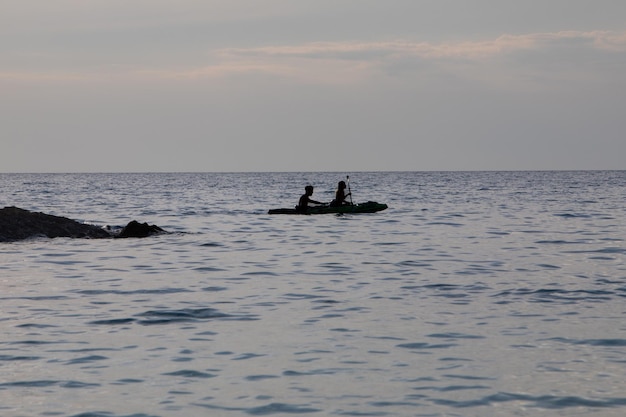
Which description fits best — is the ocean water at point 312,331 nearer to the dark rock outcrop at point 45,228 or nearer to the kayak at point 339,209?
the dark rock outcrop at point 45,228

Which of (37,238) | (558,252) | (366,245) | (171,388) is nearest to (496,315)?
(171,388)

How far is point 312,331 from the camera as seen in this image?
1209cm

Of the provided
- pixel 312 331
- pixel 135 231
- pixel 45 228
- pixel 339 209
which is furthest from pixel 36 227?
pixel 312 331

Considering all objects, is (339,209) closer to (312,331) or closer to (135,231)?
(135,231)

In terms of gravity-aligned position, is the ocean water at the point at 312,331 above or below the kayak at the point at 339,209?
below

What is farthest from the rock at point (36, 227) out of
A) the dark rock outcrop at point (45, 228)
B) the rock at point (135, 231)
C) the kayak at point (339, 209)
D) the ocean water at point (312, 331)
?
the kayak at point (339, 209)

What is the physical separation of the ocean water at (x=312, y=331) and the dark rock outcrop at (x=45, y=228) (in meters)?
2.40

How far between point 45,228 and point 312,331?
18086 millimetres

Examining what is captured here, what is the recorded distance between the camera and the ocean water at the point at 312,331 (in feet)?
28.5

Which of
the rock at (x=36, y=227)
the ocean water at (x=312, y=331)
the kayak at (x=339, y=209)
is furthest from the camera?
the kayak at (x=339, y=209)

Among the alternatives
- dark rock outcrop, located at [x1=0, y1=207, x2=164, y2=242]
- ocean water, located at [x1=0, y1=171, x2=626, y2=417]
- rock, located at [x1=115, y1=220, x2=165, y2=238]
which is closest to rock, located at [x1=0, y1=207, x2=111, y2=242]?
dark rock outcrop, located at [x1=0, y1=207, x2=164, y2=242]

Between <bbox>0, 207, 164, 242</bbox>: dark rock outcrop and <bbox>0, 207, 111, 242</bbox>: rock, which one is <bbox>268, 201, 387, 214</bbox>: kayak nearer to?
<bbox>0, 207, 164, 242</bbox>: dark rock outcrop

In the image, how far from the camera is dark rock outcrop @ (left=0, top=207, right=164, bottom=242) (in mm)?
27188

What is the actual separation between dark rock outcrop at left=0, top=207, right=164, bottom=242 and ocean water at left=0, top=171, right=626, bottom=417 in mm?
2397
